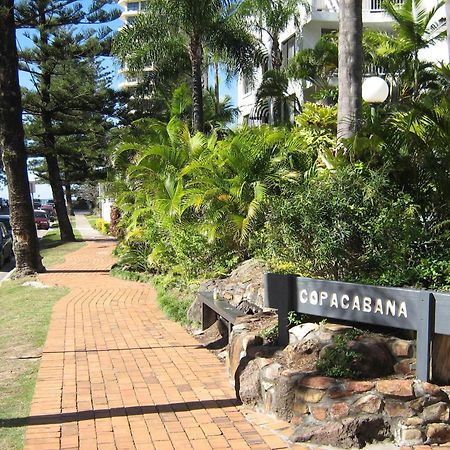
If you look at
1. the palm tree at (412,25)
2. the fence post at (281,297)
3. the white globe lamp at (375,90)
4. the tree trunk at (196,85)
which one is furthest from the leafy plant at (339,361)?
the tree trunk at (196,85)

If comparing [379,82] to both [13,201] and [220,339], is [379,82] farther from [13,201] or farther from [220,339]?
[13,201]

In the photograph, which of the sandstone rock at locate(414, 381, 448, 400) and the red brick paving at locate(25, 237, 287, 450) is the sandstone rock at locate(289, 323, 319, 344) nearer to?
the red brick paving at locate(25, 237, 287, 450)

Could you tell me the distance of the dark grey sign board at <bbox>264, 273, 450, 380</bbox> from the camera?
14.9ft

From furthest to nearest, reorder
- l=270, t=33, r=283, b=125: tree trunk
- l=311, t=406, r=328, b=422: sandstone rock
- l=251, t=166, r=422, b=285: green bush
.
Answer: l=270, t=33, r=283, b=125: tree trunk, l=251, t=166, r=422, b=285: green bush, l=311, t=406, r=328, b=422: sandstone rock

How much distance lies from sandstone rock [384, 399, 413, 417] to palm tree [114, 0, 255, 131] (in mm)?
14355

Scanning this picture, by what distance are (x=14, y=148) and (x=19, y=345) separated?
26.8 ft

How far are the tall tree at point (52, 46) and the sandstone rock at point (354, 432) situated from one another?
16.5 metres

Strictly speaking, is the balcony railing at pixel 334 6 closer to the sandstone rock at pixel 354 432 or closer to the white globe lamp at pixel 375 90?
the white globe lamp at pixel 375 90

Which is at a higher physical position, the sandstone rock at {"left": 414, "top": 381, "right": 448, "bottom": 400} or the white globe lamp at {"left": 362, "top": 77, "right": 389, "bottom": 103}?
the white globe lamp at {"left": 362, "top": 77, "right": 389, "bottom": 103}

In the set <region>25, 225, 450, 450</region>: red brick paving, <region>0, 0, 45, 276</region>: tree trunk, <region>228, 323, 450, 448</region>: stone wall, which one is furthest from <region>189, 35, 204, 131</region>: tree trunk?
<region>228, 323, 450, 448</region>: stone wall

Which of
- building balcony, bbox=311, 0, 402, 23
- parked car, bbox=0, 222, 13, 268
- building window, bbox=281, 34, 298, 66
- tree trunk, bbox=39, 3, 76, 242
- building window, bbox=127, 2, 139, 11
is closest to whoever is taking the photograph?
parked car, bbox=0, 222, 13, 268

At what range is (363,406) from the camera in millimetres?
4531

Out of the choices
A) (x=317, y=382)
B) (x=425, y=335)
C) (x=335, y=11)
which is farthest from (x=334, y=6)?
(x=317, y=382)

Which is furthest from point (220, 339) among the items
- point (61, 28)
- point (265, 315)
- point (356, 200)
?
point (61, 28)
